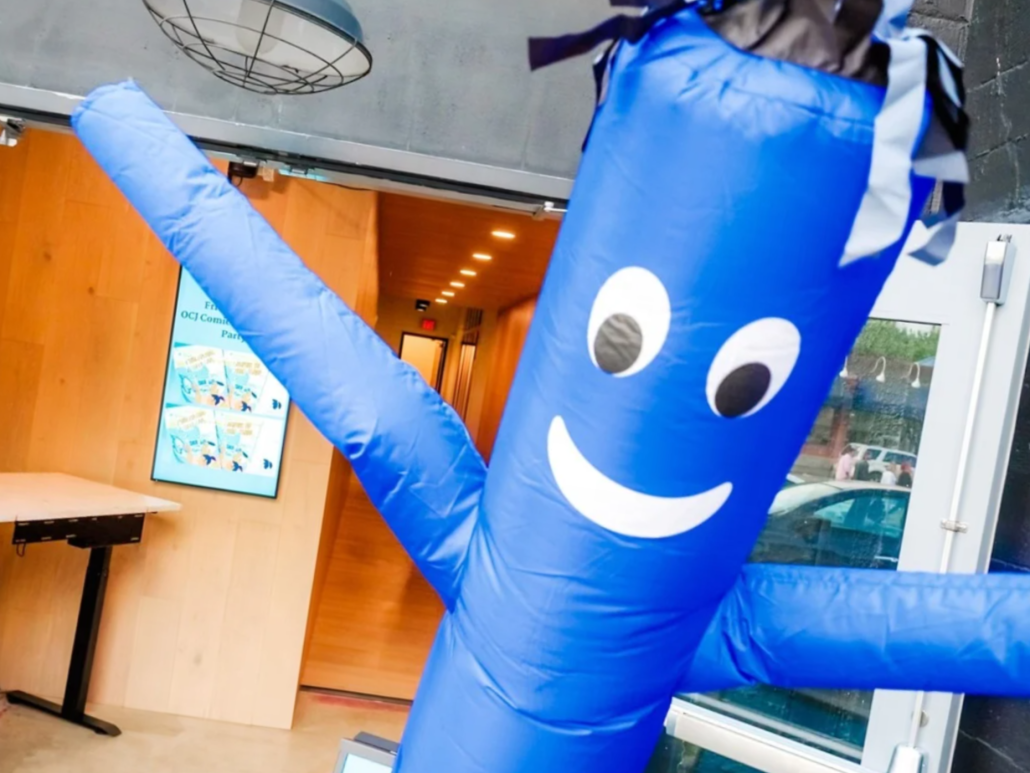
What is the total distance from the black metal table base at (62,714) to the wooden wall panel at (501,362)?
17.5 ft

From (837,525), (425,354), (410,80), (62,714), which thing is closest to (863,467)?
(837,525)

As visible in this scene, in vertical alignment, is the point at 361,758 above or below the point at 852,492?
below

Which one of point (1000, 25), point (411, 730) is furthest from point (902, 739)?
point (1000, 25)

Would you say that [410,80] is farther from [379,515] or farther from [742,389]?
[379,515]

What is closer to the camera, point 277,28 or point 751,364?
point 751,364

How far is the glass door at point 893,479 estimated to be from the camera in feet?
6.65

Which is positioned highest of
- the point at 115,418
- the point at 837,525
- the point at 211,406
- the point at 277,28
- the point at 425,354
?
the point at 277,28

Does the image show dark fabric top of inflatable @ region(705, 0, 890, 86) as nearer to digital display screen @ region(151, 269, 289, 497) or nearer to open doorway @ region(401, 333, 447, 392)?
digital display screen @ region(151, 269, 289, 497)

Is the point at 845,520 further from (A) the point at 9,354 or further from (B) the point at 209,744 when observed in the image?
(A) the point at 9,354

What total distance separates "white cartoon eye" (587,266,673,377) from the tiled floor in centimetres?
309

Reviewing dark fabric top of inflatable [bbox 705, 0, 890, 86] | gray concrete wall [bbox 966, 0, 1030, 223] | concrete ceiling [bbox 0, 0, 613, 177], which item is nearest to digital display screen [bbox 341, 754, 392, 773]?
dark fabric top of inflatable [bbox 705, 0, 890, 86]

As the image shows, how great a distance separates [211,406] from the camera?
371 cm

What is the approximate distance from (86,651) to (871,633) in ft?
10.9

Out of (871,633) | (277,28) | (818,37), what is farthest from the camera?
(277,28)
